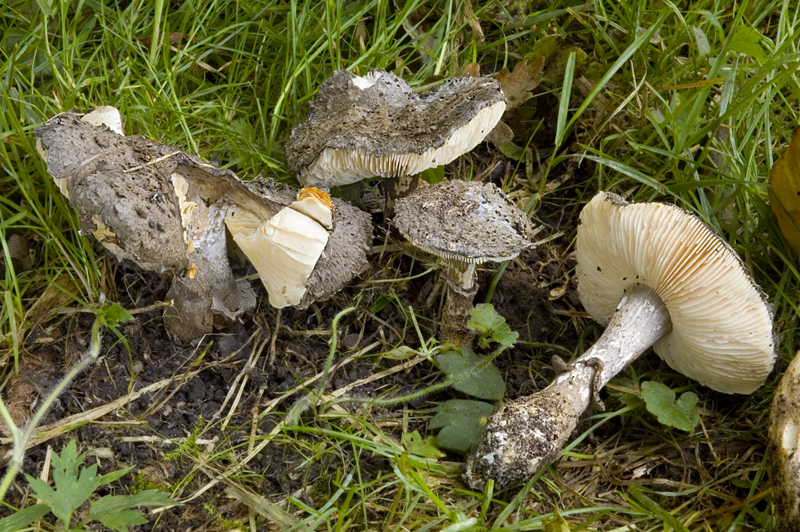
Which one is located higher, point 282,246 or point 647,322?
point 282,246

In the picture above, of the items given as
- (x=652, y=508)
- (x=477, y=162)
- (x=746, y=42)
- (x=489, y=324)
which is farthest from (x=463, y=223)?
(x=746, y=42)

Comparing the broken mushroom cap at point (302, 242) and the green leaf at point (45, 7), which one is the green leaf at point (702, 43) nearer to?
the broken mushroom cap at point (302, 242)

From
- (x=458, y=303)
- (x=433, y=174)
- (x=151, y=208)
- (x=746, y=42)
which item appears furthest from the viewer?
(x=433, y=174)

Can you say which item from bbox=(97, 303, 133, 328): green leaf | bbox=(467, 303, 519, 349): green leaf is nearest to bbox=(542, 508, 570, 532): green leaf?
bbox=(467, 303, 519, 349): green leaf

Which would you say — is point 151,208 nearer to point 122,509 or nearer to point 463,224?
point 122,509

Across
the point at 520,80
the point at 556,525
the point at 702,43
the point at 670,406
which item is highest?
the point at 702,43

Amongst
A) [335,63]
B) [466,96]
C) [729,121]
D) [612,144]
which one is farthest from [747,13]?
[335,63]

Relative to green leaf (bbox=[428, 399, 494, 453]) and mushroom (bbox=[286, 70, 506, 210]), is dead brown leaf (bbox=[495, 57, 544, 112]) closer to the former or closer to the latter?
mushroom (bbox=[286, 70, 506, 210])
